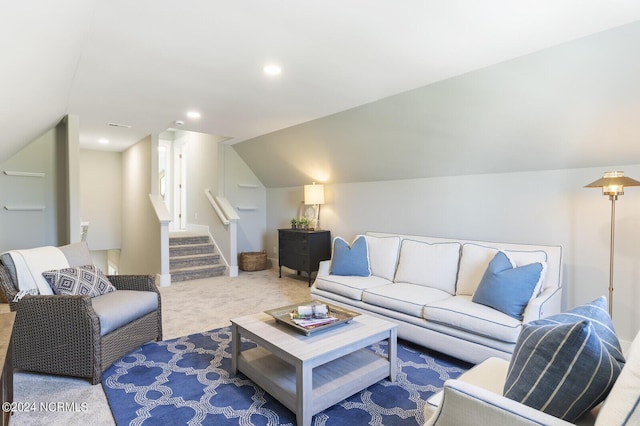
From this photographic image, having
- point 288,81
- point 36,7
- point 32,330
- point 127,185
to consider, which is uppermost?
point 288,81

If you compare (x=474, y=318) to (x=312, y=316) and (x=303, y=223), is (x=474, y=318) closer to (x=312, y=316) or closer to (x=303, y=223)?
(x=312, y=316)

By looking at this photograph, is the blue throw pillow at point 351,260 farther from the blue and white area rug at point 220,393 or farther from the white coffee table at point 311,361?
the white coffee table at point 311,361

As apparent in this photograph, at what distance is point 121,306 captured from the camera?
2.57 m

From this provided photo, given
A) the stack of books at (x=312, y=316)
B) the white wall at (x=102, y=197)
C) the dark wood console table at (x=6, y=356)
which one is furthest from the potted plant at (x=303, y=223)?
the dark wood console table at (x=6, y=356)

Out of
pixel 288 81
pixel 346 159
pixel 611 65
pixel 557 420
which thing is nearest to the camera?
pixel 557 420

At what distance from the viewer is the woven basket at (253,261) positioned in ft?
19.9

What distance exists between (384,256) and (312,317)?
5.47 feet

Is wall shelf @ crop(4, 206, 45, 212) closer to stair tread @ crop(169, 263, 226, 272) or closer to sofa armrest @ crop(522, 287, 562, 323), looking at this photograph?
stair tread @ crop(169, 263, 226, 272)

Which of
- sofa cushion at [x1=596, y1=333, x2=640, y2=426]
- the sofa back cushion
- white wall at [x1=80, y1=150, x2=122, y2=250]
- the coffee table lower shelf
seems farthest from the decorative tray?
white wall at [x1=80, y1=150, x2=122, y2=250]

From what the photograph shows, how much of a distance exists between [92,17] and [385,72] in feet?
6.68

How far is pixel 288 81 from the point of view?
3047 millimetres

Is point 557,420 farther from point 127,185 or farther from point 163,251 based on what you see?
point 127,185

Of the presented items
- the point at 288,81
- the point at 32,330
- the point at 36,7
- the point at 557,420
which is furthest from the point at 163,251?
the point at 557,420

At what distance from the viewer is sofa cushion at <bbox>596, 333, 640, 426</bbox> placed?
0.83m
